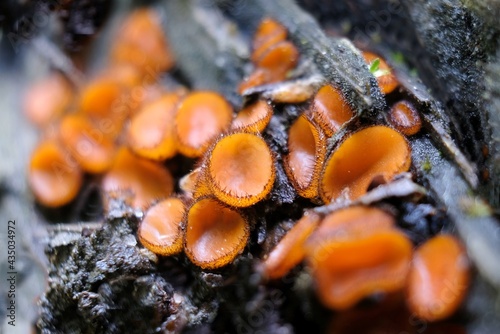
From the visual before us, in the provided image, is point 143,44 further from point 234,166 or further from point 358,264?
point 358,264

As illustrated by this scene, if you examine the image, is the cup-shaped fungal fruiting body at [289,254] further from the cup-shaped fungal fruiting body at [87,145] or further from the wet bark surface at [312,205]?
the cup-shaped fungal fruiting body at [87,145]

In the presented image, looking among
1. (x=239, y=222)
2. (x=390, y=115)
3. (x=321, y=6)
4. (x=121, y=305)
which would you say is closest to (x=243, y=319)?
(x=239, y=222)

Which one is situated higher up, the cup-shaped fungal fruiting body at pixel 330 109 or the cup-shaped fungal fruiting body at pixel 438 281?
the cup-shaped fungal fruiting body at pixel 330 109

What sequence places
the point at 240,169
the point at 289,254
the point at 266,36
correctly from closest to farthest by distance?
the point at 289,254 → the point at 240,169 → the point at 266,36

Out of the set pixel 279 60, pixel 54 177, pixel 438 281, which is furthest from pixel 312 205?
pixel 54 177

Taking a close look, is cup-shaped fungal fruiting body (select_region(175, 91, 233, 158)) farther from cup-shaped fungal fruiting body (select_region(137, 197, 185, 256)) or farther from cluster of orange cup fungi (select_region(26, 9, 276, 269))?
cup-shaped fungal fruiting body (select_region(137, 197, 185, 256))

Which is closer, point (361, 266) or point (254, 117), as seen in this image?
point (361, 266)

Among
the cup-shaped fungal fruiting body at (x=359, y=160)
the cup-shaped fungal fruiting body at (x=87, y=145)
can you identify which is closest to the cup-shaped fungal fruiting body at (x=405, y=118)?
the cup-shaped fungal fruiting body at (x=359, y=160)
